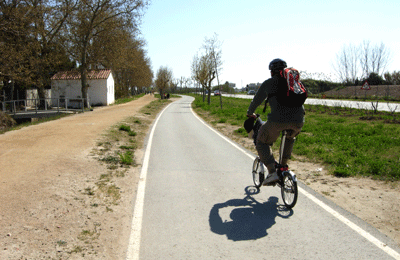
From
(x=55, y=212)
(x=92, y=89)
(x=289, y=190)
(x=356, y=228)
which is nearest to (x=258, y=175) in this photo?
(x=289, y=190)

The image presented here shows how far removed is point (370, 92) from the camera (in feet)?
167

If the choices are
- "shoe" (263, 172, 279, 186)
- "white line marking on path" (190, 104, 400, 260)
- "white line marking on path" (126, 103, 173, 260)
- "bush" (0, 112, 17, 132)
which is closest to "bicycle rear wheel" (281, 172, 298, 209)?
"shoe" (263, 172, 279, 186)

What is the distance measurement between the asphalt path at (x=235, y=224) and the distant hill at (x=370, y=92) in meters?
39.3

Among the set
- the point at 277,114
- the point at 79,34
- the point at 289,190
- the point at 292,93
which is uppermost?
the point at 79,34

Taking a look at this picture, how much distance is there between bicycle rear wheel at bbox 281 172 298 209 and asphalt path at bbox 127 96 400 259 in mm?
148

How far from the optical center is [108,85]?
137 ft

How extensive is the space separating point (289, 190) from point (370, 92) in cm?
5247

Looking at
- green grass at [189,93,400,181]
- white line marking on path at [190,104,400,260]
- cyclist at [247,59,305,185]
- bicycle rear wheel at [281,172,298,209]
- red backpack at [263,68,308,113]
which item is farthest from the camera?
green grass at [189,93,400,181]

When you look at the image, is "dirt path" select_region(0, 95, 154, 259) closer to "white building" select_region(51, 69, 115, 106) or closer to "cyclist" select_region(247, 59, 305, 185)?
"cyclist" select_region(247, 59, 305, 185)

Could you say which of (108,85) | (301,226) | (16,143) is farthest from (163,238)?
(108,85)

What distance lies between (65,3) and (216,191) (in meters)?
29.5

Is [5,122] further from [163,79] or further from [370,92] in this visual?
[163,79]

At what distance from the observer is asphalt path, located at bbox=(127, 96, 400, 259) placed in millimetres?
3656

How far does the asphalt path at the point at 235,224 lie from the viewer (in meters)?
3.66
